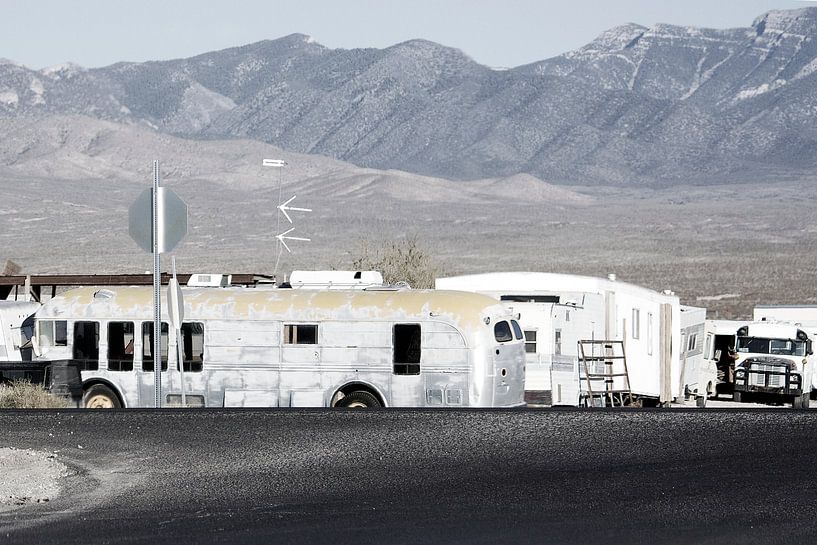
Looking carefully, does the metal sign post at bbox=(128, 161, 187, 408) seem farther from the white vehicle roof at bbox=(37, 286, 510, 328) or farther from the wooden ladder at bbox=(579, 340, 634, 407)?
the wooden ladder at bbox=(579, 340, 634, 407)

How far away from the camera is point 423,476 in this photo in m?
12.1

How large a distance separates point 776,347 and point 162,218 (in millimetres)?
22110

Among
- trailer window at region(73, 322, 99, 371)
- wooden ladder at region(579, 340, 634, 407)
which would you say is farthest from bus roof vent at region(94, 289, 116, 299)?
wooden ladder at region(579, 340, 634, 407)

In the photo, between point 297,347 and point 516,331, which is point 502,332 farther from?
point 297,347

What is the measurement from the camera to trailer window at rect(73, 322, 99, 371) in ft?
71.1

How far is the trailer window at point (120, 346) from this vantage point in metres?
21.5

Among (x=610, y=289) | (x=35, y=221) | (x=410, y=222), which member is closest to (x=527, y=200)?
(x=410, y=222)

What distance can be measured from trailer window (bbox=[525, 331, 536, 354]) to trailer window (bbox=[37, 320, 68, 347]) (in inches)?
290

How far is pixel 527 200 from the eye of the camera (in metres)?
164

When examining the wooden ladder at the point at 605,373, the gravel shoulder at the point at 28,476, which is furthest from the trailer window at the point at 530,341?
the gravel shoulder at the point at 28,476

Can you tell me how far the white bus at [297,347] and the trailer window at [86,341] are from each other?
0.01m

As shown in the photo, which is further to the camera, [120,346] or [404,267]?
[404,267]

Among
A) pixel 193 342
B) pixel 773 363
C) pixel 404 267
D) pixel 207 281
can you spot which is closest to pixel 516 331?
pixel 193 342

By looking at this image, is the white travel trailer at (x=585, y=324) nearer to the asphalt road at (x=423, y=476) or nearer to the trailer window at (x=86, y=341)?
the trailer window at (x=86, y=341)
